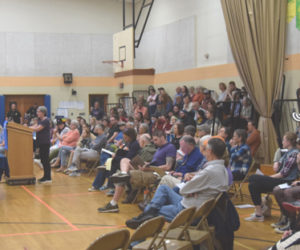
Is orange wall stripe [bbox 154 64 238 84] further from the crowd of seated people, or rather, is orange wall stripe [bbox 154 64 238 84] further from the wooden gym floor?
the wooden gym floor

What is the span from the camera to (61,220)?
5926 mm

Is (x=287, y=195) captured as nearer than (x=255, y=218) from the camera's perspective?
Yes

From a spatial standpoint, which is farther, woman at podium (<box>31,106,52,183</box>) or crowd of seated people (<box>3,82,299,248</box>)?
woman at podium (<box>31,106,52,183</box>)

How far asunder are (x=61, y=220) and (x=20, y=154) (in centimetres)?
289

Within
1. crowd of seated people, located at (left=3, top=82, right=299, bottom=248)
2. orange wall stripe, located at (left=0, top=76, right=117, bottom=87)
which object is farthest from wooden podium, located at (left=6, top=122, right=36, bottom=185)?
orange wall stripe, located at (left=0, top=76, right=117, bottom=87)

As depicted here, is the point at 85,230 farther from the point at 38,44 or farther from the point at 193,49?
the point at 38,44

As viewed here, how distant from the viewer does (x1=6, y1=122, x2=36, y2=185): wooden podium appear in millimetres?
8273

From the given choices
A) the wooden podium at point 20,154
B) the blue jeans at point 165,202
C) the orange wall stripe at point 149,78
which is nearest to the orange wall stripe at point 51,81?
the orange wall stripe at point 149,78

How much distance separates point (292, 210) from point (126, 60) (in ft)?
39.9

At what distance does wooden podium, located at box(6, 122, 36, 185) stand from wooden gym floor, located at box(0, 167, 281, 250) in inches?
11.7

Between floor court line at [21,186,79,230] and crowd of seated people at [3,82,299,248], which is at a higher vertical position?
crowd of seated people at [3,82,299,248]

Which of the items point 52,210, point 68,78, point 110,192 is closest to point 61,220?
point 52,210

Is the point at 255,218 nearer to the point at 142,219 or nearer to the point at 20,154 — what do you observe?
the point at 142,219

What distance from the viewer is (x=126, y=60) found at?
15969mm
